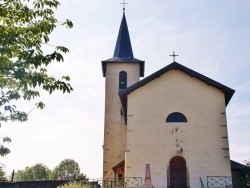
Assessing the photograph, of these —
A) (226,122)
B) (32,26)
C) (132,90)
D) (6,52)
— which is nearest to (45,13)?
(32,26)

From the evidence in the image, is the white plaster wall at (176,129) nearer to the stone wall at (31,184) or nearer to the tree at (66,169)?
the stone wall at (31,184)

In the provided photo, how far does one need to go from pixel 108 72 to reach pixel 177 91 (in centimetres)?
1188

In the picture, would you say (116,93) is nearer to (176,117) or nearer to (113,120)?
(113,120)

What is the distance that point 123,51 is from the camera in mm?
32156

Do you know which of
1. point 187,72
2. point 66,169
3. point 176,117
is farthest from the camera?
point 66,169

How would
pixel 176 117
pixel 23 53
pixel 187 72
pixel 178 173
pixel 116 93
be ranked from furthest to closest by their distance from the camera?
pixel 116 93 < pixel 187 72 < pixel 176 117 < pixel 178 173 < pixel 23 53

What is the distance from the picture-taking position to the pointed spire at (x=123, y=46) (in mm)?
31703

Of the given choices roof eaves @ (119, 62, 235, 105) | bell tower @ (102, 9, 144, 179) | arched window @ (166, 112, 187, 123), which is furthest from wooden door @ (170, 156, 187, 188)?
bell tower @ (102, 9, 144, 179)

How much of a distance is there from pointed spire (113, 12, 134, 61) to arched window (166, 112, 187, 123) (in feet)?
43.0

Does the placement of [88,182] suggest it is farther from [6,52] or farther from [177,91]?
[6,52]

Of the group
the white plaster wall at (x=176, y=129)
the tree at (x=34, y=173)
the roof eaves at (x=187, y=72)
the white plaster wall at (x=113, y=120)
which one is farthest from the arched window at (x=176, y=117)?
the tree at (x=34, y=173)

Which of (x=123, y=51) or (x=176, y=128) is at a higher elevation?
(x=123, y=51)

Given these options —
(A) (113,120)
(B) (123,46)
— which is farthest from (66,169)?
→ (A) (113,120)

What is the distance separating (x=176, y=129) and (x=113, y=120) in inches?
430
